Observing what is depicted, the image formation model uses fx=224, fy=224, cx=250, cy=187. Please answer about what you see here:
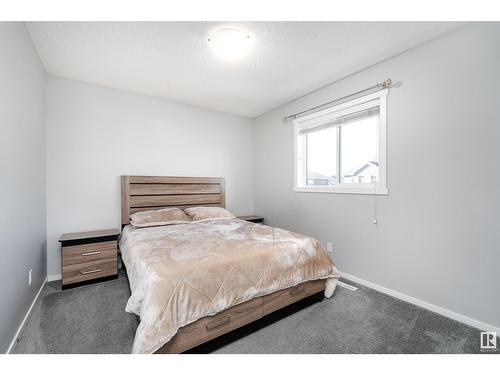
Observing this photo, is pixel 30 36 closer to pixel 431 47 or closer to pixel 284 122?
pixel 284 122

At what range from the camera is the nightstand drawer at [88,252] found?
7.85 ft

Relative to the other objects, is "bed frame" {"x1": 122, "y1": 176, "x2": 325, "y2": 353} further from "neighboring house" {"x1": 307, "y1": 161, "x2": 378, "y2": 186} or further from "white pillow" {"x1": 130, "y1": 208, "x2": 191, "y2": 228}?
"neighboring house" {"x1": 307, "y1": 161, "x2": 378, "y2": 186}

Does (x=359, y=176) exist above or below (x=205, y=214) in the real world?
above

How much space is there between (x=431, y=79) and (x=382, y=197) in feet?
3.78

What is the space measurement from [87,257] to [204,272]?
182 centimetres

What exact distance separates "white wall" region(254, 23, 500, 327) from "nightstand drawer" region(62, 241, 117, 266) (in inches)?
109

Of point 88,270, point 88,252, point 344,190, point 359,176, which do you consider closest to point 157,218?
point 88,252

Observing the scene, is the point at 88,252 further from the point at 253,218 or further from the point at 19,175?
the point at 253,218

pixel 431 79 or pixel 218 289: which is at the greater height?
pixel 431 79

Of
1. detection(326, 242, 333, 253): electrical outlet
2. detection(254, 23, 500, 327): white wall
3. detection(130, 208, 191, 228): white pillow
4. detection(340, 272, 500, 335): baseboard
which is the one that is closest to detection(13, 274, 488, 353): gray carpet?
detection(340, 272, 500, 335): baseboard

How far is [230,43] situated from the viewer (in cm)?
201

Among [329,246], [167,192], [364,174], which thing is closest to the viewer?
[364,174]
